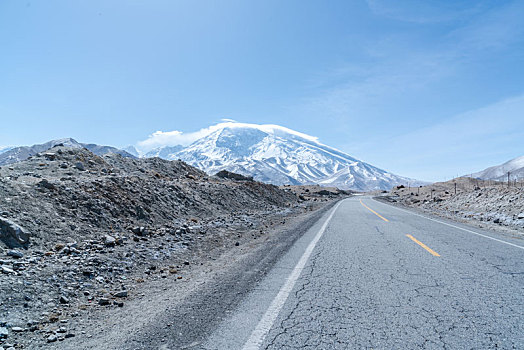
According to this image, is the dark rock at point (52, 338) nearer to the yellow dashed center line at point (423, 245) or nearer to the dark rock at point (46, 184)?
the dark rock at point (46, 184)

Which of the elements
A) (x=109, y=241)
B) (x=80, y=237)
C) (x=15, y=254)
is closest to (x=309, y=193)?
(x=109, y=241)

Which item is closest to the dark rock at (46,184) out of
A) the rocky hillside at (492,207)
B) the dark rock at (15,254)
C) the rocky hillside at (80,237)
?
the rocky hillside at (80,237)

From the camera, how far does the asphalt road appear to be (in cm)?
310

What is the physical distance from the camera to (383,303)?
158 inches

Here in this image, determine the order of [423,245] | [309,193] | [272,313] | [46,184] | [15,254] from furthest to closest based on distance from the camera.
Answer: [309,193]
[423,245]
[46,184]
[15,254]
[272,313]

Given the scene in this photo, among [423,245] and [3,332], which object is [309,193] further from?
[3,332]

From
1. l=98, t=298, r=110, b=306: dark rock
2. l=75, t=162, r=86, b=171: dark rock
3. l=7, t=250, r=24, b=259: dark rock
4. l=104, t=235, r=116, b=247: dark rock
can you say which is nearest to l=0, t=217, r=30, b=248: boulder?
l=7, t=250, r=24, b=259: dark rock

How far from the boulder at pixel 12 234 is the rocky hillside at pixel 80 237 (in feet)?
0.05

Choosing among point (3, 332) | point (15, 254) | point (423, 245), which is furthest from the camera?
point (423, 245)

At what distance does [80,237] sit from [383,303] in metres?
6.70

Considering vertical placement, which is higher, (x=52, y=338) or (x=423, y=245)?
(x=423, y=245)

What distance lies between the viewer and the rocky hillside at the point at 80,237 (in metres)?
4.12

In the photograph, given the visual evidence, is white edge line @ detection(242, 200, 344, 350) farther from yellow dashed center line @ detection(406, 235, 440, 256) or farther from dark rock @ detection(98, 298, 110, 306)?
yellow dashed center line @ detection(406, 235, 440, 256)

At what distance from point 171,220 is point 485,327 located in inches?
387
